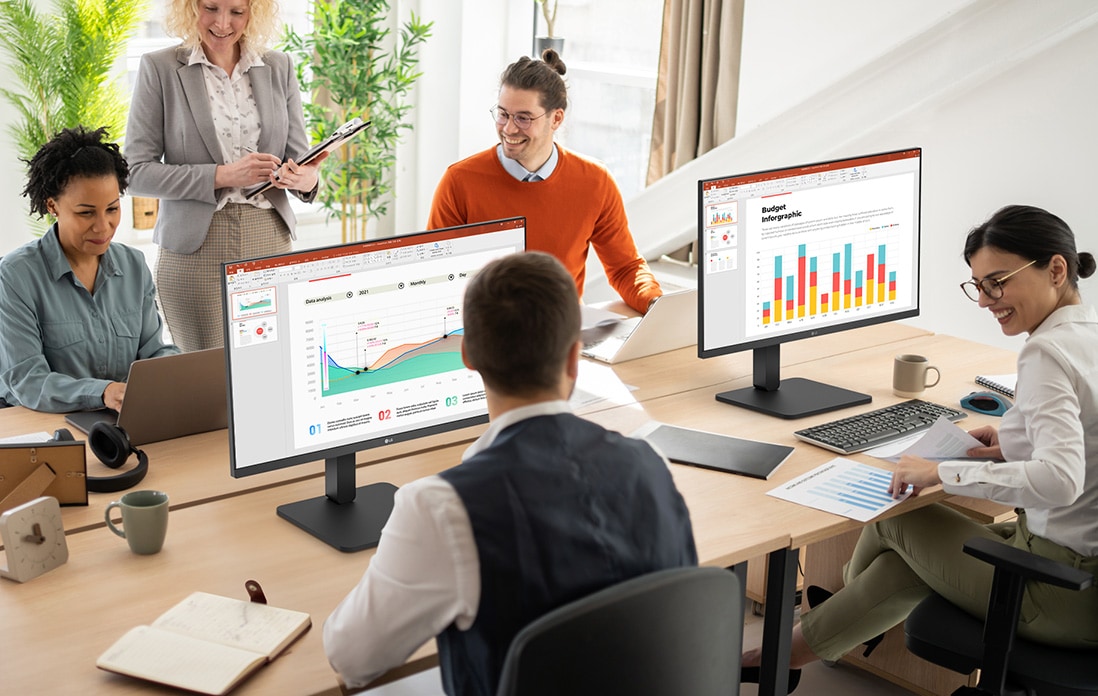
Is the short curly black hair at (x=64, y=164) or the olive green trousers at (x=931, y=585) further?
the short curly black hair at (x=64, y=164)

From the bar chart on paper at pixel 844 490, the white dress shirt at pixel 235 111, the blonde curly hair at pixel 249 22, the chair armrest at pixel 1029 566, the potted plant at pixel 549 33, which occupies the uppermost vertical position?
the potted plant at pixel 549 33

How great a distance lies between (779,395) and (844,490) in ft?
1.71

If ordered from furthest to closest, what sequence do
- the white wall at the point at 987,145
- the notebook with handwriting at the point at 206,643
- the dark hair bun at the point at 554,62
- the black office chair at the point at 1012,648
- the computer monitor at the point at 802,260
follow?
the white wall at the point at 987,145 < the dark hair bun at the point at 554,62 < the computer monitor at the point at 802,260 < the black office chair at the point at 1012,648 < the notebook with handwriting at the point at 206,643

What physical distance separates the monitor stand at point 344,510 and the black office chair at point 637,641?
25.8 inches

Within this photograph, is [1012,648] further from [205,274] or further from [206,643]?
[205,274]

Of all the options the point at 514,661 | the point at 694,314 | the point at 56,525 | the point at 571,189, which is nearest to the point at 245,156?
the point at 571,189

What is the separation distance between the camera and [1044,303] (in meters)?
2.18

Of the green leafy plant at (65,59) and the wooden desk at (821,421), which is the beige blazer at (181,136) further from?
the wooden desk at (821,421)

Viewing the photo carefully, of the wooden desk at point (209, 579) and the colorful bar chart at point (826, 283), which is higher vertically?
the colorful bar chart at point (826, 283)

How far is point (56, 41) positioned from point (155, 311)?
2120 mm

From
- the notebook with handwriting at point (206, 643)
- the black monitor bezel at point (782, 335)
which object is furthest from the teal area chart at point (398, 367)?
the black monitor bezel at point (782, 335)

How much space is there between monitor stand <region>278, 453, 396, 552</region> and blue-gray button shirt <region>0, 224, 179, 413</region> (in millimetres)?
650

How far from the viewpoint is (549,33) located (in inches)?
217

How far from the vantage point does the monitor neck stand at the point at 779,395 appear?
259 cm
